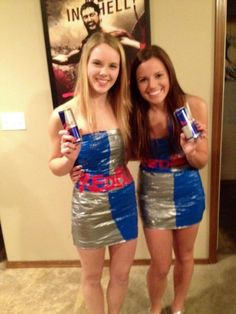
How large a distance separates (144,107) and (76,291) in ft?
3.86

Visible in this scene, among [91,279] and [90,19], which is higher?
[90,19]

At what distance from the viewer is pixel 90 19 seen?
1.56 metres

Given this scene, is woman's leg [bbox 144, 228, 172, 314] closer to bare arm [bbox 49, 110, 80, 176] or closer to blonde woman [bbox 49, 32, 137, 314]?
blonde woman [bbox 49, 32, 137, 314]

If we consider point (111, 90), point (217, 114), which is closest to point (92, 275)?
point (111, 90)

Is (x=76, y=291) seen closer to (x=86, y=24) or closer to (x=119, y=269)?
(x=119, y=269)

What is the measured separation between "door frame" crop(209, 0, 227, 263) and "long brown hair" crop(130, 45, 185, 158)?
49cm

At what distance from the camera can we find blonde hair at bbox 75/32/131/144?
1.12 metres

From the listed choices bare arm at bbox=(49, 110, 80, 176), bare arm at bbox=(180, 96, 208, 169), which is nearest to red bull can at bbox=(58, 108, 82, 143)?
bare arm at bbox=(49, 110, 80, 176)

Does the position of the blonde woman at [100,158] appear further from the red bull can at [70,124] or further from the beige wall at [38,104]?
the beige wall at [38,104]

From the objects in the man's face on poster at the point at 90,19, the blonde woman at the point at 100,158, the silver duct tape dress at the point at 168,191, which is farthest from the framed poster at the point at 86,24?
the silver duct tape dress at the point at 168,191

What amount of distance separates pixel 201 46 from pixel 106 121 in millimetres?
737

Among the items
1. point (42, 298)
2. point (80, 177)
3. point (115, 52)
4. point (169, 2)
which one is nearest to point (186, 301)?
point (42, 298)

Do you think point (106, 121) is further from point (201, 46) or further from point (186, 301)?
point (186, 301)

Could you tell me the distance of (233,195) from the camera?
9.48ft
